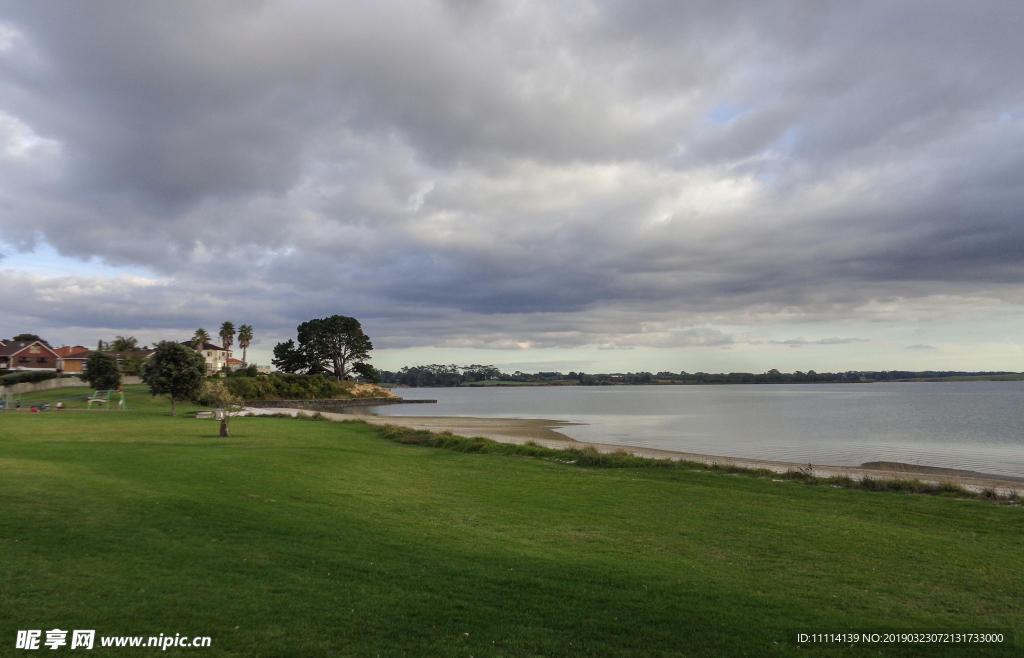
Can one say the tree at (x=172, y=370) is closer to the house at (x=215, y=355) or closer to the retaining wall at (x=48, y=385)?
the retaining wall at (x=48, y=385)

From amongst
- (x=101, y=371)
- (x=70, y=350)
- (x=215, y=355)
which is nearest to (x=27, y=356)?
(x=70, y=350)

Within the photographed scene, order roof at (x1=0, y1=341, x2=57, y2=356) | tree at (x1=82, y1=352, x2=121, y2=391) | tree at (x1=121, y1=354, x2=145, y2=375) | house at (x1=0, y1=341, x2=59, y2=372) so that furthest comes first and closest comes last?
roof at (x1=0, y1=341, x2=57, y2=356)
house at (x1=0, y1=341, x2=59, y2=372)
tree at (x1=121, y1=354, x2=145, y2=375)
tree at (x1=82, y1=352, x2=121, y2=391)

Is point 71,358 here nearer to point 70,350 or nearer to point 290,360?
point 70,350

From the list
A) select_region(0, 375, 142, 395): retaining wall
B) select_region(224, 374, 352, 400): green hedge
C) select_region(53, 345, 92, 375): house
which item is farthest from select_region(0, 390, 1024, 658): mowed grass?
select_region(53, 345, 92, 375): house

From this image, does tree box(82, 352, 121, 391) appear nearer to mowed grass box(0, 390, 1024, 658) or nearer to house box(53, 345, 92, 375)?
house box(53, 345, 92, 375)

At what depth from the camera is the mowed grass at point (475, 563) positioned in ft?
22.3

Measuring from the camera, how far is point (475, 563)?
31.9 feet

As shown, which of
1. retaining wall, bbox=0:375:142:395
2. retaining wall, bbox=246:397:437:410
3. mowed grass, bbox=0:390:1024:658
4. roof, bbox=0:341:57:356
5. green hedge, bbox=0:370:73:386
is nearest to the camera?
mowed grass, bbox=0:390:1024:658

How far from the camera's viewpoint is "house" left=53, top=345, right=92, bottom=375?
102 metres

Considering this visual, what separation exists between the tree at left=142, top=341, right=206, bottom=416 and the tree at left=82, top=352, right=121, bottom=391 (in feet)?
89.7

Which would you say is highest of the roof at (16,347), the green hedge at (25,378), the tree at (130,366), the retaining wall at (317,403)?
A: the roof at (16,347)

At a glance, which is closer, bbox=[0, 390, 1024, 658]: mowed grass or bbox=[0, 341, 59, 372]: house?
bbox=[0, 390, 1024, 658]: mowed grass

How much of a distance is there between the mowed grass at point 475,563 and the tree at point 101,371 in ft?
179

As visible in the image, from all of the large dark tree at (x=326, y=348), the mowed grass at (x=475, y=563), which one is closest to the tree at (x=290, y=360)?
the large dark tree at (x=326, y=348)
